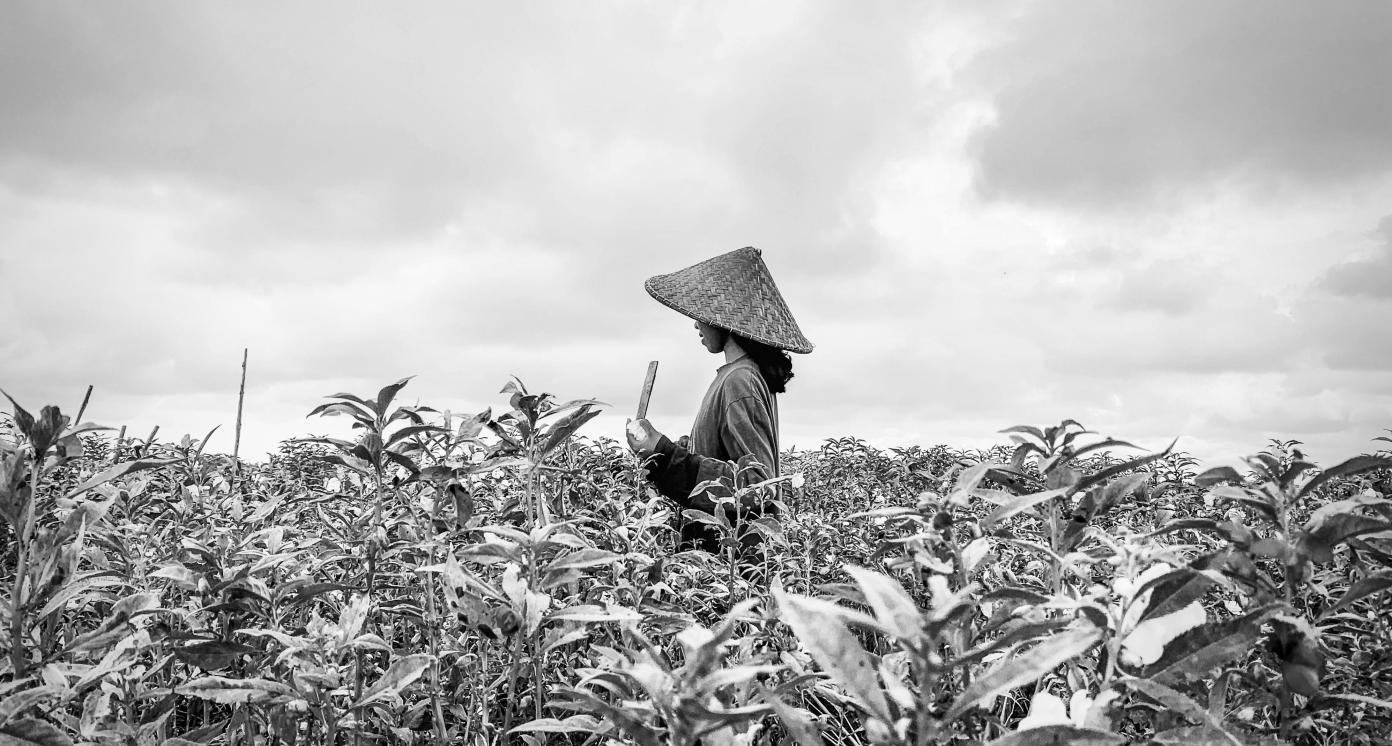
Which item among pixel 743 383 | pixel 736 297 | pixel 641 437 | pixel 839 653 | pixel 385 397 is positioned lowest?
pixel 839 653

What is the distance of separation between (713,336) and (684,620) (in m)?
2.78

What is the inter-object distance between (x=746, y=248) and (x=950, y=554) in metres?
3.66

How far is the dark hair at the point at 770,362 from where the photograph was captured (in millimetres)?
4207

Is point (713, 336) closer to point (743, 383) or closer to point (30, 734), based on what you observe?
point (743, 383)

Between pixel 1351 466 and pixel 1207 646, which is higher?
pixel 1351 466

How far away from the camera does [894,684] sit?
73 cm

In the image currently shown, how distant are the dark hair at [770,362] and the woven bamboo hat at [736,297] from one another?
0.33 ft

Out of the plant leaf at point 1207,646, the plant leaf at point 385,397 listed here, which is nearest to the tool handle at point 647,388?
the plant leaf at point 385,397

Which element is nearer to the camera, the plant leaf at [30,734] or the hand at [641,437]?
the plant leaf at [30,734]

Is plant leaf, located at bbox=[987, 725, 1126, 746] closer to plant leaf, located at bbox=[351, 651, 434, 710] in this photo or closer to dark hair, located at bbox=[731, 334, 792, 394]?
plant leaf, located at bbox=[351, 651, 434, 710]

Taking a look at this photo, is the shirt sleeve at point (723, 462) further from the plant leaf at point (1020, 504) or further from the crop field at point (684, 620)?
the plant leaf at point (1020, 504)

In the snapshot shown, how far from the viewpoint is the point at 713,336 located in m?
4.20

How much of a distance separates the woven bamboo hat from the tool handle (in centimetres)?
53

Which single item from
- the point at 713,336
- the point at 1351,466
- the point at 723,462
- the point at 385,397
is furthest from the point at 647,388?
the point at 1351,466
